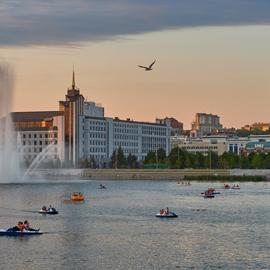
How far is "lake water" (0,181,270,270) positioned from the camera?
64312 millimetres

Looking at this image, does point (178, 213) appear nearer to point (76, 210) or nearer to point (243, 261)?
point (76, 210)

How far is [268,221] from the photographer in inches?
3748

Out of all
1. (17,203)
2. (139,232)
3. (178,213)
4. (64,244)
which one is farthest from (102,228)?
(17,203)

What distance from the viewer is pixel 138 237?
257 feet

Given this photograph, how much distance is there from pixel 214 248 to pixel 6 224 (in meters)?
26.6

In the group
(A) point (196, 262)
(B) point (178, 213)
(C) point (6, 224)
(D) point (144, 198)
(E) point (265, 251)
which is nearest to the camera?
(A) point (196, 262)

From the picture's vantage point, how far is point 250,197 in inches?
5645

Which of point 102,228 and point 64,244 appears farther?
point 102,228

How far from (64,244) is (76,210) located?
38.5 metres

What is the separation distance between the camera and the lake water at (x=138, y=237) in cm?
6431

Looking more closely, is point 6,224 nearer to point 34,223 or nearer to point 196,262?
point 34,223

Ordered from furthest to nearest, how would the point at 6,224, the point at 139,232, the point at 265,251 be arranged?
the point at 6,224 < the point at 139,232 < the point at 265,251

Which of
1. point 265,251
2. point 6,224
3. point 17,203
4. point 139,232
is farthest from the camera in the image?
point 17,203

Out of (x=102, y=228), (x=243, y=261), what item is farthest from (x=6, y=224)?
(x=243, y=261)
